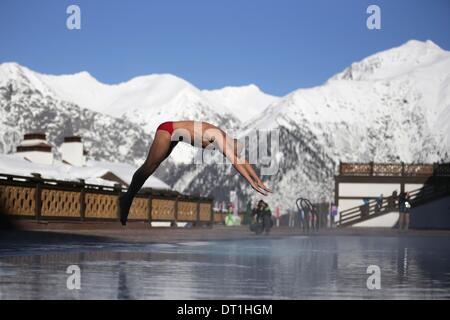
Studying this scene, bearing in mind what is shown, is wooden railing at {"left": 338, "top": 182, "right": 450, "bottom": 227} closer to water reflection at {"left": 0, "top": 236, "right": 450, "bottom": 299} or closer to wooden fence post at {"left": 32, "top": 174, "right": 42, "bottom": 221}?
wooden fence post at {"left": 32, "top": 174, "right": 42, "bottom": 221}

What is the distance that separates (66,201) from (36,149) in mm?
27575

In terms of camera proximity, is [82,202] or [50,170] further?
[50,170]

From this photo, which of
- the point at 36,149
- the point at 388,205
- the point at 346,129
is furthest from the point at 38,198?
the point at 346,129

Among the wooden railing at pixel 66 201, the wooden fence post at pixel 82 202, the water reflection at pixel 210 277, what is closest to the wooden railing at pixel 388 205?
the wooden railing at pixel 66 201

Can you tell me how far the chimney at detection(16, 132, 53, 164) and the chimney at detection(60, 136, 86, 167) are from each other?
3.81 metres

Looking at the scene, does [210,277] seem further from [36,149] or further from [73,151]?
[73,151]

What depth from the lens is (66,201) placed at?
22297 mm

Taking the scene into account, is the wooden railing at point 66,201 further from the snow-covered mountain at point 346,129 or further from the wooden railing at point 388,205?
the snow-covered mountain at point 346,129

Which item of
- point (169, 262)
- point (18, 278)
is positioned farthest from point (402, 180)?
point (18, 278)

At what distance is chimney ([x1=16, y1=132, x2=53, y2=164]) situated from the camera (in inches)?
1891
